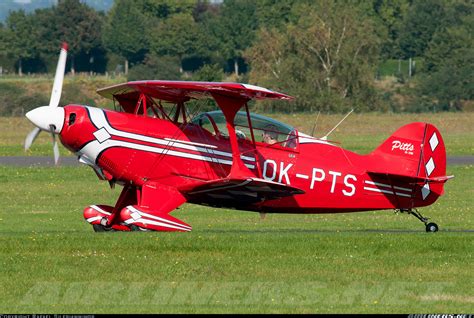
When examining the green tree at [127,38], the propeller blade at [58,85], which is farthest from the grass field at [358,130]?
the green tree at [127,38]

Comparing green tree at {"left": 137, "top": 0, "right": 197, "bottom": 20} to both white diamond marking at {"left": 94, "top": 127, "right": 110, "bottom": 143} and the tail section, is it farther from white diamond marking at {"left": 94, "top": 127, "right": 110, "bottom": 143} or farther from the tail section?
white diamond marking at {"left": 94, "top": 127, "right": 110, "bottom": 143}

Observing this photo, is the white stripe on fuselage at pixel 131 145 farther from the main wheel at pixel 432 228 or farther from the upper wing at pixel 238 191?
the main wheel at pixel 432 228

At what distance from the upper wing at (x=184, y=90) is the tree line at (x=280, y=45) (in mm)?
48257

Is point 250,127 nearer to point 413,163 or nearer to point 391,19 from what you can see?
point 413,163

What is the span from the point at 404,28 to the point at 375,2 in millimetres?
12671

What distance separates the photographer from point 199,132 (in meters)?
20.6

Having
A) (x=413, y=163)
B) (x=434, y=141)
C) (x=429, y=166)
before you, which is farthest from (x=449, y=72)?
(x=413, y=163)

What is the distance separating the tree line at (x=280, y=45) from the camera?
254ft

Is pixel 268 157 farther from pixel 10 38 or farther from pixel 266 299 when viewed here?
pixel 10 38

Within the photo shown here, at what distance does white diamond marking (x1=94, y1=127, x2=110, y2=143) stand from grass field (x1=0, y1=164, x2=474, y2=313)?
2.05 meters

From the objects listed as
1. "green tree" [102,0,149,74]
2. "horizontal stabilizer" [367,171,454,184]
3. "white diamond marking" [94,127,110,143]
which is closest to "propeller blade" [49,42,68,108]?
"white diamond marking" [94,127,110,143]

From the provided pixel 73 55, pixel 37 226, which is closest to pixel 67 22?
pixel 73 55

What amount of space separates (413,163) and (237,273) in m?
6.00

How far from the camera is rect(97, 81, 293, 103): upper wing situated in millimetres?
19562
